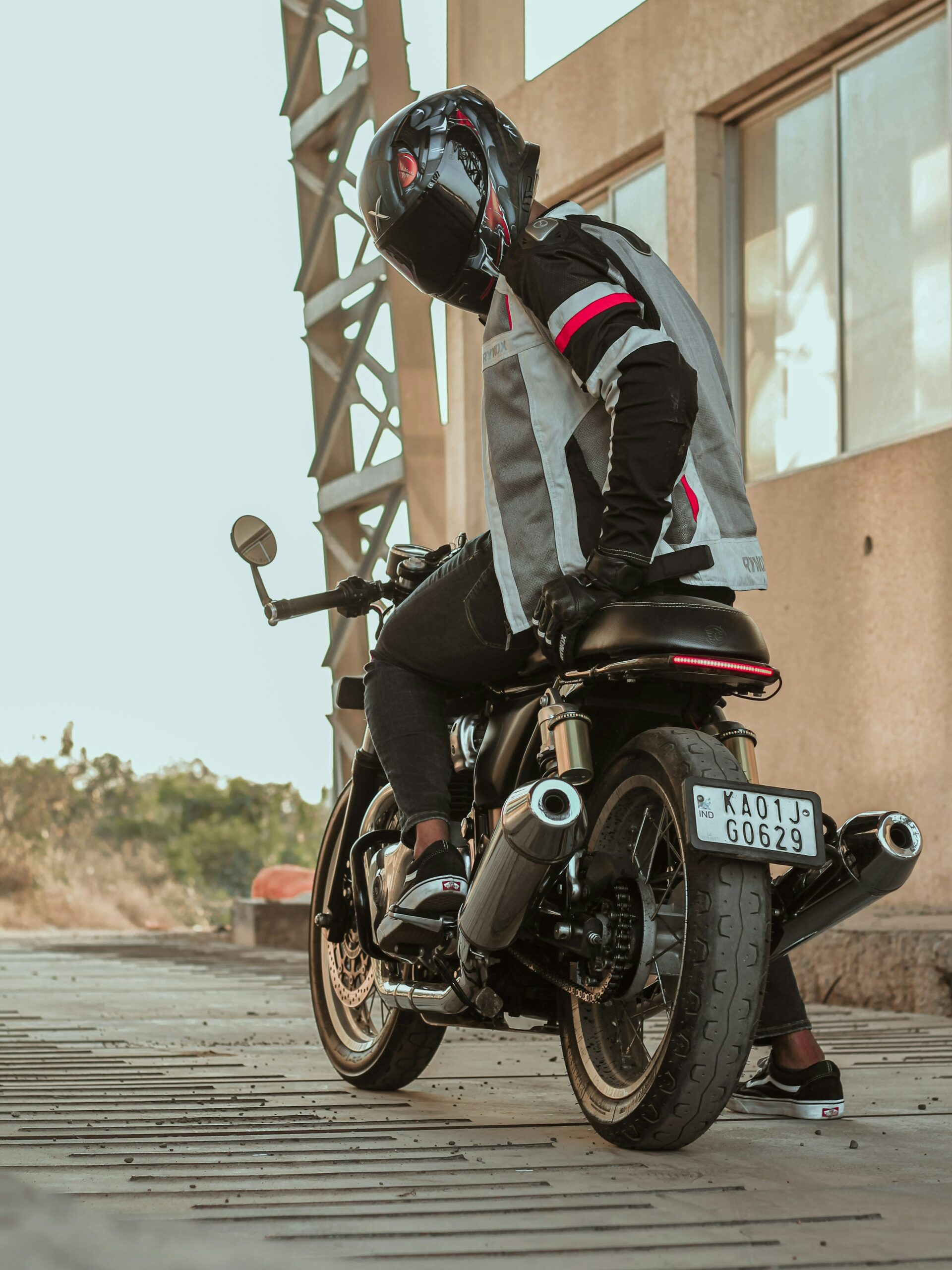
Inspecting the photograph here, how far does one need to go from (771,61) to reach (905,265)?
169 cm

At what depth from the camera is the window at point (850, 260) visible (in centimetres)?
809

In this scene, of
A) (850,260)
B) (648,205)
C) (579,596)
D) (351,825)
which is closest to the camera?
(579,596)

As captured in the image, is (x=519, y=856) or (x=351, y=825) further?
(x=351, y=825)

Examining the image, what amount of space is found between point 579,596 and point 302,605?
1416 millimetres

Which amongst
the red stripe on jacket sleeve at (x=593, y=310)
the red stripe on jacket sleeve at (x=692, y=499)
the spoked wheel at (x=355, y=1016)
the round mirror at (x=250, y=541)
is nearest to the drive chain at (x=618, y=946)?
the red stripe on jacket sleeve at (x=692, y=499)

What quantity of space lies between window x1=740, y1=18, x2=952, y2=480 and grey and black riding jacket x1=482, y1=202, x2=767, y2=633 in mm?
5208

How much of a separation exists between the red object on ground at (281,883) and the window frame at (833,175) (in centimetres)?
794

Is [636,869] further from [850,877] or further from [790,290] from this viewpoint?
[790,290]

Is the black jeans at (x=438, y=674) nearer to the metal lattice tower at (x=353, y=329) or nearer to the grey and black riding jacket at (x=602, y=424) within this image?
the grey and black riding jacket at (x=602, y=424)

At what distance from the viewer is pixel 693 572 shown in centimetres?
299

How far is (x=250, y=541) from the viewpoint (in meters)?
4.09

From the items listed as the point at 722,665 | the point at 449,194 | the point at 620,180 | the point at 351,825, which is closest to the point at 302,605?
the point at 351,825

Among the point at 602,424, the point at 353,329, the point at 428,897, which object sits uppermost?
the point at 353,329

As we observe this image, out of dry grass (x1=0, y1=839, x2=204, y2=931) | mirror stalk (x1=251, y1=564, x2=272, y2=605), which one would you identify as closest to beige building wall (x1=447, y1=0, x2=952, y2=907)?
mirror stalk (x1=251, y1=564, x2=272, y2=605)
